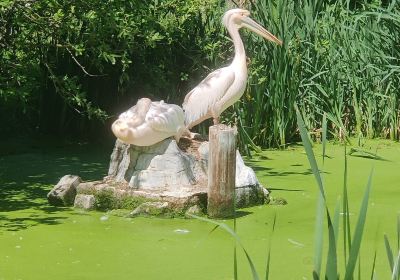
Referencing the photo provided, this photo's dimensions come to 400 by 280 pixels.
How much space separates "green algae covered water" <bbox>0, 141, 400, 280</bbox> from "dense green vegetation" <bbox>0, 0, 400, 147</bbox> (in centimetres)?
110

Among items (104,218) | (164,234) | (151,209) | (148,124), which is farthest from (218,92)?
(164,234)

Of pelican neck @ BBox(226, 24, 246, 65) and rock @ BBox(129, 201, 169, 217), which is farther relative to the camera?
pelican neck @ BBox(226, 24, 246, 65)

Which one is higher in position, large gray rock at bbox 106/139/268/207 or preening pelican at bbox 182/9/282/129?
preening pelican at bbox 182/9/282/129

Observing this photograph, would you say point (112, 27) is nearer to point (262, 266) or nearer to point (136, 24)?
point (136, 24)

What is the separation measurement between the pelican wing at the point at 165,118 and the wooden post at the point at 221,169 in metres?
0.38

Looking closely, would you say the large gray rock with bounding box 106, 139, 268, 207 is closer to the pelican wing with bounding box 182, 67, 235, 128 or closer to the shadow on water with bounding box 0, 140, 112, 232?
the shadow on water with bounding box 0, 140, 112, 232

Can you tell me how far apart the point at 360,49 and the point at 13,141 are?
3.38 m

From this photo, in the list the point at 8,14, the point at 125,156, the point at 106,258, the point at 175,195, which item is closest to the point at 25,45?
the point at 8,14

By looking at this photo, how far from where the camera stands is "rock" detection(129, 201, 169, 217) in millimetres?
5949

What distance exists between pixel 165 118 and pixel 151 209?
600 millimetres

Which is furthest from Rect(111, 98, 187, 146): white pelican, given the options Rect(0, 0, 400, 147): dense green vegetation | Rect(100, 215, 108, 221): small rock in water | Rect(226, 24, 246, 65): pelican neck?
Rect(0, 0, 400, 147): dense green vegetation

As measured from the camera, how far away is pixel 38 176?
7.41 meters

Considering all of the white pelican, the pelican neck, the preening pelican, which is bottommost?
the white pelican

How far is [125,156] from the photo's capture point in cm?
638
